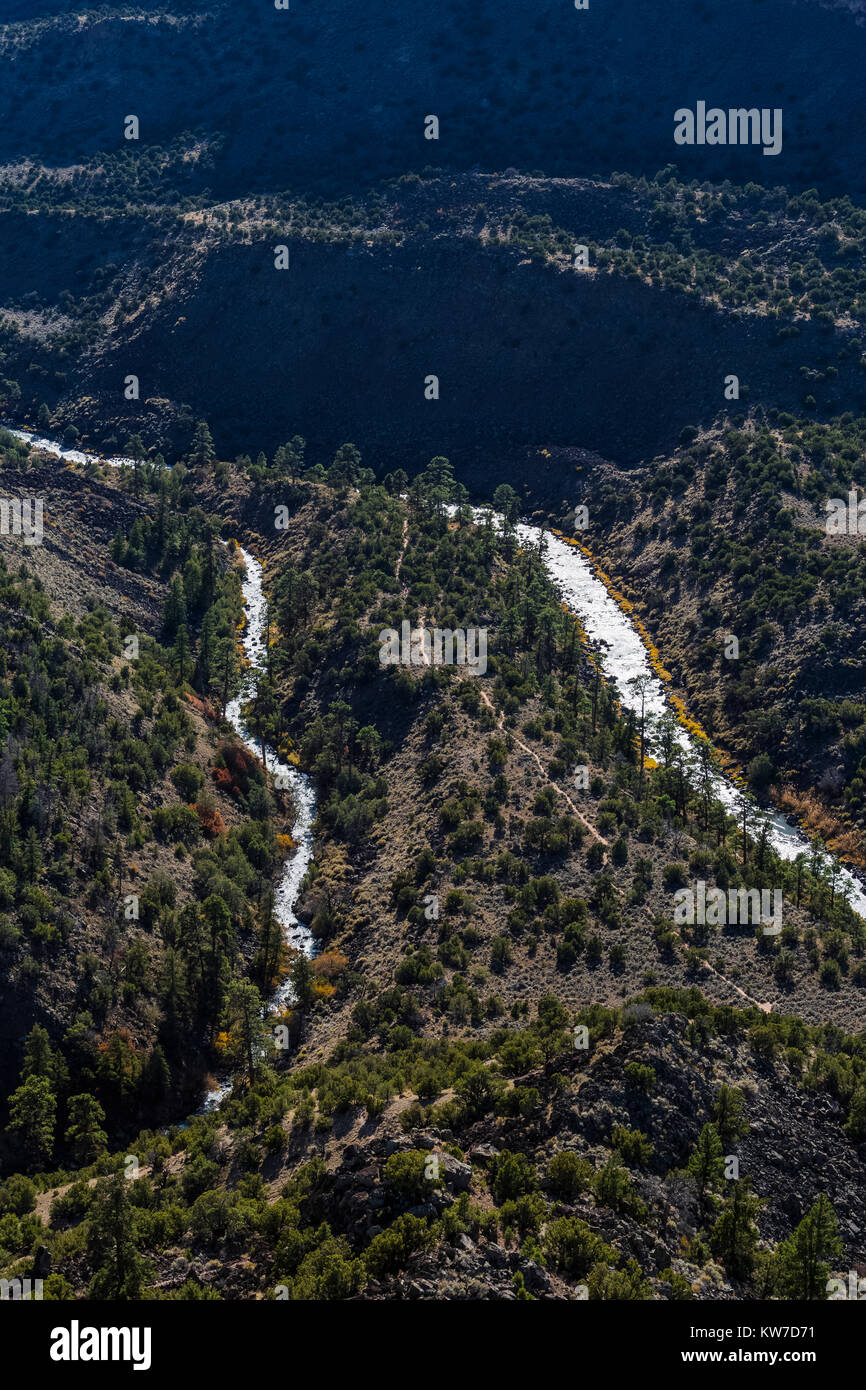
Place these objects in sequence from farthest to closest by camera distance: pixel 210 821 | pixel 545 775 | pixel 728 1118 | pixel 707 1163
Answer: pixel 545 775, pixel 210 821, pixel 728 1118, pixel 707 1163

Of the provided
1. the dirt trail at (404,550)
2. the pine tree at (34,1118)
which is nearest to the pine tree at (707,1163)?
the pine tree at (34,1118)

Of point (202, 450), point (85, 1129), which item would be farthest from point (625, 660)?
point (85, 1129)

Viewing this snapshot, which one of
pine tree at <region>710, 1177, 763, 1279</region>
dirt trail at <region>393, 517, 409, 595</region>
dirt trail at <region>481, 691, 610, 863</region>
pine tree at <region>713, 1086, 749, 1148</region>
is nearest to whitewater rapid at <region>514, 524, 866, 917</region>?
dirt trail at <region>481, 691, 610, 863</region>

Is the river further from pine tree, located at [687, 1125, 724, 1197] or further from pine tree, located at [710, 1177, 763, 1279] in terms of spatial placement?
pine tree, located at [710, 1177, 763, 1279]

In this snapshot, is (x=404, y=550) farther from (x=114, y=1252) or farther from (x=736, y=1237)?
(x=736, y=1237)

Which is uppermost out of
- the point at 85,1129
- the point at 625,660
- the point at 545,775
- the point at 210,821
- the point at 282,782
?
the point at 625,660

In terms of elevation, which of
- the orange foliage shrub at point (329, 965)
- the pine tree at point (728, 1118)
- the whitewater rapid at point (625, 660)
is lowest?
the pine tree at point (728, 1118)

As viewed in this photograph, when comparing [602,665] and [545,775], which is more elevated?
[602,665]

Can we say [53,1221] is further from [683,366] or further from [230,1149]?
[683,366]

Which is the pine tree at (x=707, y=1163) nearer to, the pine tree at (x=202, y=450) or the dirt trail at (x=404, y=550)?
the dirt trail at (x=404, y=550)

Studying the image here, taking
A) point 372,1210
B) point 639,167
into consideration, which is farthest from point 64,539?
point 639,167

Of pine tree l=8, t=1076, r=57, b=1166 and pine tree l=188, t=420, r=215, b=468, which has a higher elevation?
pine tree l=188, t=420, r=215, b=468
